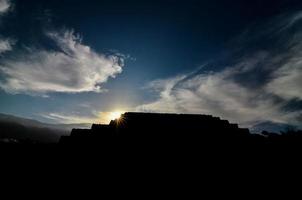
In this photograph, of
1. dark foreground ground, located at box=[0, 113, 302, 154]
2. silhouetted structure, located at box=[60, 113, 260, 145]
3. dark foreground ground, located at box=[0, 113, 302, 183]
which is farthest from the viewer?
silhouetted structure, located at box=[60, 113, 260, 145]

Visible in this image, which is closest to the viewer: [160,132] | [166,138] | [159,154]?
[159,154]

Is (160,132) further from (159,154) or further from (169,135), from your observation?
(159,154)

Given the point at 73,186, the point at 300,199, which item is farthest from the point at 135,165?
the point at 300,199

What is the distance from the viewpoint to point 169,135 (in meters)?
13.8

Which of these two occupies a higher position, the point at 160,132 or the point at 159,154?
the point at 160,132

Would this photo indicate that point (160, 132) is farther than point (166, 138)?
Yes

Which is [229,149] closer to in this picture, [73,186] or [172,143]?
[172,143]

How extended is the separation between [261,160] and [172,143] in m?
5.22

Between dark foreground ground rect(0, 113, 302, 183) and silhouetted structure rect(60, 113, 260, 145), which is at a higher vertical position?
silhouetted structure rect(60, 113, 260, 145)

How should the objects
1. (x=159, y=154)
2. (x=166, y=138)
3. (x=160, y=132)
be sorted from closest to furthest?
(x=159, y=154)
(x=166, y=138)
(x=160, y=132)

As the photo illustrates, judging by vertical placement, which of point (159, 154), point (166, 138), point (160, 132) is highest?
point (160, 132)

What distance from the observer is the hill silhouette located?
13.5 metres

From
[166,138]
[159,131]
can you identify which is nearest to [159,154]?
[166,138]

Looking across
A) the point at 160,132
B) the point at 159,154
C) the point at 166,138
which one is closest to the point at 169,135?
the point at 166,138
